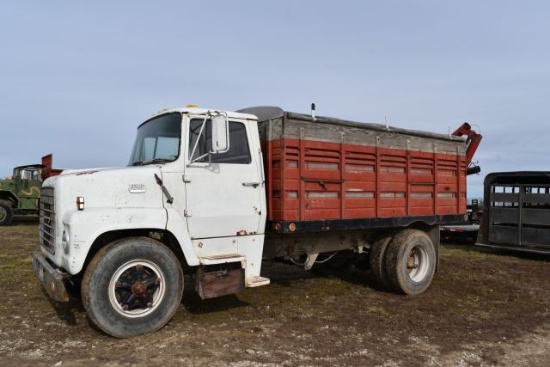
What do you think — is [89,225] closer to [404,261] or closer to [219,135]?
[219,135]

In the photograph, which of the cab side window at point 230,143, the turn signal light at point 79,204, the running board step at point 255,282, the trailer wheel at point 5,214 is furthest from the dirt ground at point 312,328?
the trailer wheel at point 5,214

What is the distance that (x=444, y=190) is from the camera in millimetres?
7906

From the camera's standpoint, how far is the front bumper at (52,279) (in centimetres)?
465

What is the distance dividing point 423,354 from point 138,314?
2.98 m

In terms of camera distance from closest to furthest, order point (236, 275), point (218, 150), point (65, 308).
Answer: point (218, 150) → point (236, 275) → point (65, 308)

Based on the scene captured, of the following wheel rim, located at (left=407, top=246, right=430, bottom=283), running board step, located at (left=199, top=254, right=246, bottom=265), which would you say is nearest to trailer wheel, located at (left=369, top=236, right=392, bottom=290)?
wheel rim, located at (left=407, top=246, right=430, bottom=283)

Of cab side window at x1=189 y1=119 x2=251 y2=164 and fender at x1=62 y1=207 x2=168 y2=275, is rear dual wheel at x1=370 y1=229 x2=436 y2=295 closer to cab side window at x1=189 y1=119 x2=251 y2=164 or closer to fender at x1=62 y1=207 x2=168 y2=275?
cab side window at x1=189 y1=119 x2=251 y2=164

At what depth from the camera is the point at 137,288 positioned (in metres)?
4.96

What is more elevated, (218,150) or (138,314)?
(218,150)

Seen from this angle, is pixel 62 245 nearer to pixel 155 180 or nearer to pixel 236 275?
pixel 155 180

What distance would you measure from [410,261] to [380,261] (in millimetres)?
508

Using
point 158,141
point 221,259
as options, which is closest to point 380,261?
point 221,259

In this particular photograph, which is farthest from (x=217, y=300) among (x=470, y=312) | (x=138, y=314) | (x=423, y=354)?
(x=470, y=312)

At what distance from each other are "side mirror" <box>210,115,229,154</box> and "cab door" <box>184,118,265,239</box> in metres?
0.28
